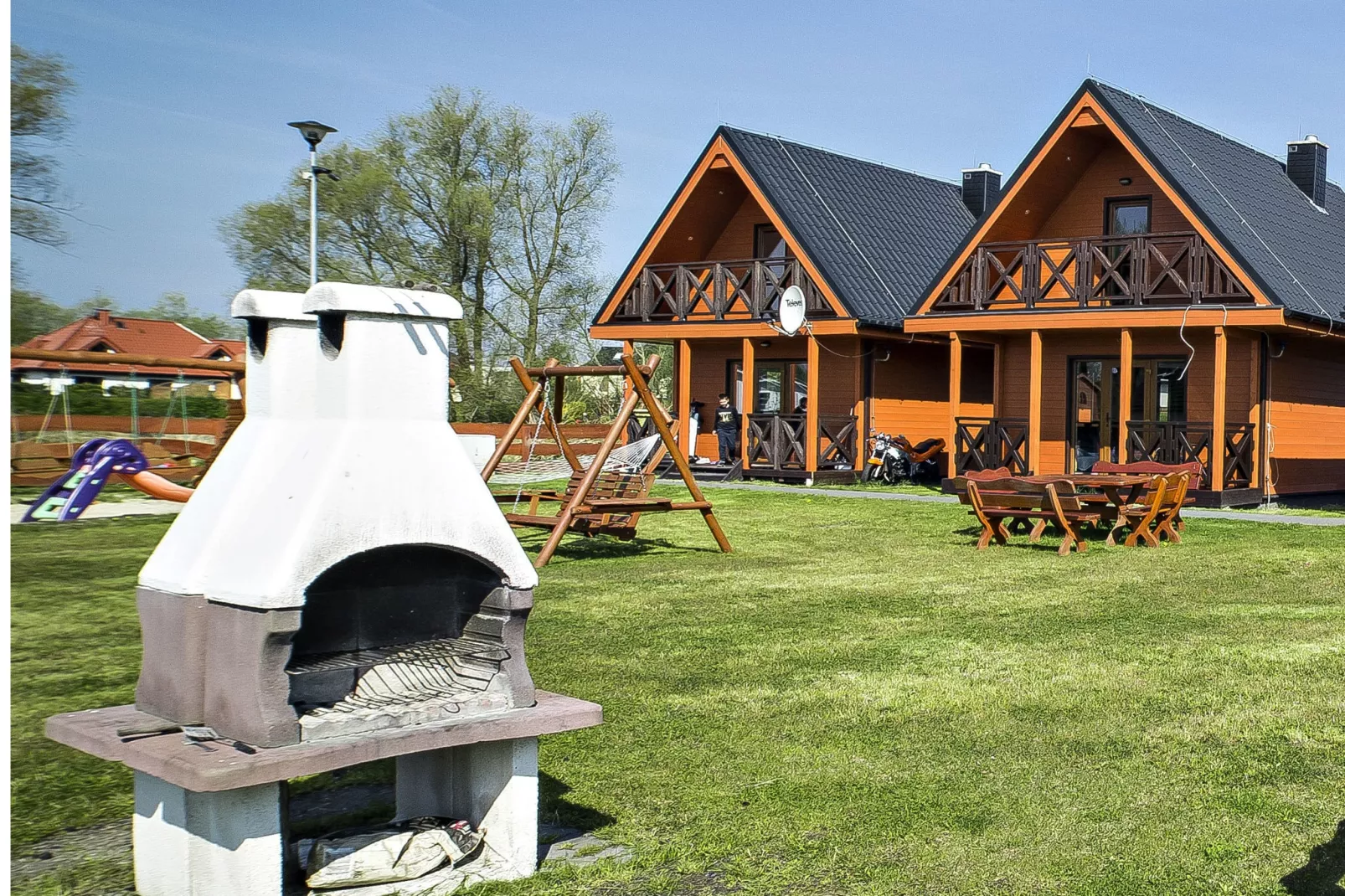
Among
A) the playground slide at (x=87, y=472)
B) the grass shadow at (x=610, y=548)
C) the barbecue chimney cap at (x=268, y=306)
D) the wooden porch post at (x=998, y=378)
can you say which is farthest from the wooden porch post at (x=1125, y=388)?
the barbecue chimney cap at (x=268, y=306)

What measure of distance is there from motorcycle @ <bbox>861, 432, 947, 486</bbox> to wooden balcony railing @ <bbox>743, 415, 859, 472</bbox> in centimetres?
43

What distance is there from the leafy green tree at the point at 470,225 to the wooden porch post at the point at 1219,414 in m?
19.9

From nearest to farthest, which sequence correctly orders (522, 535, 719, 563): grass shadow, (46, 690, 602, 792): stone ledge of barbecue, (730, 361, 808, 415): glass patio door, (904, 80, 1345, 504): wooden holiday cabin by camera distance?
(46, 690, 602, 792): stone ledge of barbecue → (522, 535, 719, 563): grass shadow → (904, 80, 1345, 504): wooden holiday cabin → (730, 361, 808, 415): glass patio door

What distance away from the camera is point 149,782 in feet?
13.2

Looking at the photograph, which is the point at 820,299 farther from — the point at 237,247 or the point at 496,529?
the point at 496,529

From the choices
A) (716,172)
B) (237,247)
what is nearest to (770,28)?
(716,172)

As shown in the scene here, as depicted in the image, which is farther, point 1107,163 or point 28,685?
point 1107,163

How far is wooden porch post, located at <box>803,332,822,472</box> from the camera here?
891 inches

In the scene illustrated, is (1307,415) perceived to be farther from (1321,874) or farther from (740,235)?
(1321,874)

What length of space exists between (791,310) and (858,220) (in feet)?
13.5

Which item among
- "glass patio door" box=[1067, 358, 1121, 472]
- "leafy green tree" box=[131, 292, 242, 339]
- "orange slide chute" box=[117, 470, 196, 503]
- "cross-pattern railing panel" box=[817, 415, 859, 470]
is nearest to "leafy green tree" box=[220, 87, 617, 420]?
"leafy green tree" box=[131, 292, 242, 339]

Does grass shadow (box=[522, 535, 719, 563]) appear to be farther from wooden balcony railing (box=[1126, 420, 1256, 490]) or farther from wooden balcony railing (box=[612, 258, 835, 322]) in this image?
wooden balcony railing (box=[612, 258, 835, 322])

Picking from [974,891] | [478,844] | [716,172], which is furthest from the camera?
[716,172]

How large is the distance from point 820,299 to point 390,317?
18902 millimetres
